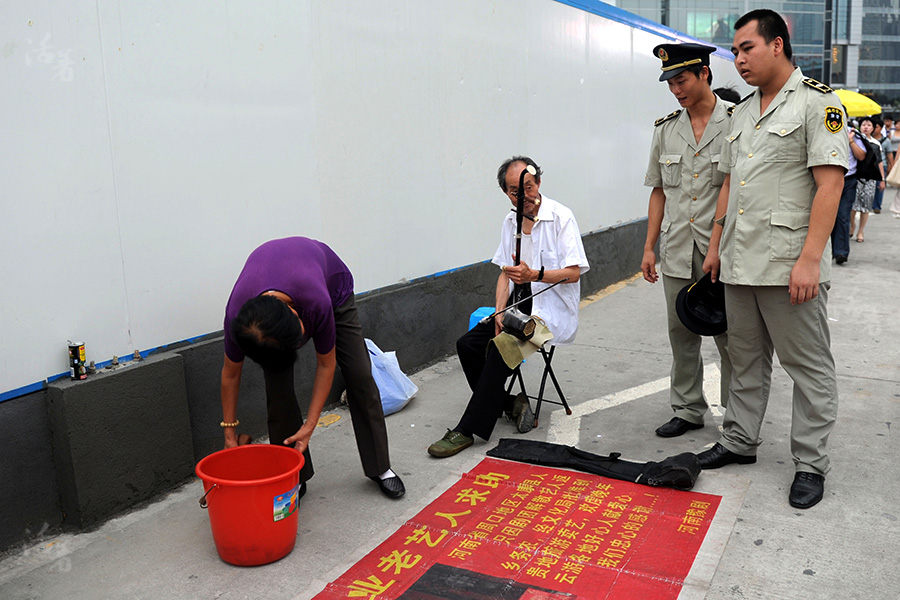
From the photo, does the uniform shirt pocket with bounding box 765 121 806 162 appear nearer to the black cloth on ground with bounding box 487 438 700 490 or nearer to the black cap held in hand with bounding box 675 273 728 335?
the black cap held in hand with bounding box 675 273 728 335

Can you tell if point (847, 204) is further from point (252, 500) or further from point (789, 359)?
point (252, 500)

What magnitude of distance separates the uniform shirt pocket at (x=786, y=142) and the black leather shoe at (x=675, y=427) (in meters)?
1.68

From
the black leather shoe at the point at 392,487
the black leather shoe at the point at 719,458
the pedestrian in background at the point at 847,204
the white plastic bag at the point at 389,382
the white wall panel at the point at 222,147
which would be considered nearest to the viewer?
the white wall panel at the point at 222,147

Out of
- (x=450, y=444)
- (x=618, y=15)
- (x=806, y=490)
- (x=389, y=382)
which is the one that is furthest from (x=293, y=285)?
(x=618, y=15)

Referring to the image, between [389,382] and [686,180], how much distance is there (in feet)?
7.16

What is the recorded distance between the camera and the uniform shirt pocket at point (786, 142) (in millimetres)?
3613

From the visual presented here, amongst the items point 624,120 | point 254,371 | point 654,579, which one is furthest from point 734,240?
point 624,120

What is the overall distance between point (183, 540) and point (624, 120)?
309 inches

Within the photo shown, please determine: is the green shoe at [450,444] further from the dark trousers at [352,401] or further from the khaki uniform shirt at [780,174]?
the khaki uniform shirt at [780,174]

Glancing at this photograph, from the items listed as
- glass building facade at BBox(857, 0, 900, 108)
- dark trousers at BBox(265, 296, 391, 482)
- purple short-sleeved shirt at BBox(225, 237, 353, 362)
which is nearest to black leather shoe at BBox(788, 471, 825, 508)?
dark trousers at BBox(265, 296, 391, 482)

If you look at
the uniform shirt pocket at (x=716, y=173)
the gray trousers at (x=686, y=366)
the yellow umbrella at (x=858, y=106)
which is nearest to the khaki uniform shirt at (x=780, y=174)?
the uniform shirt pocket at (x=716, y=173)

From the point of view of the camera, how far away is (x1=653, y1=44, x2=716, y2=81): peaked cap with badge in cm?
419

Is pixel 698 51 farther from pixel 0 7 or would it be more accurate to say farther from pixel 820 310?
pixel 0 7

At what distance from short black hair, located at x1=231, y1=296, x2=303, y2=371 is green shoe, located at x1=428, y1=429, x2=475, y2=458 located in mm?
1654
